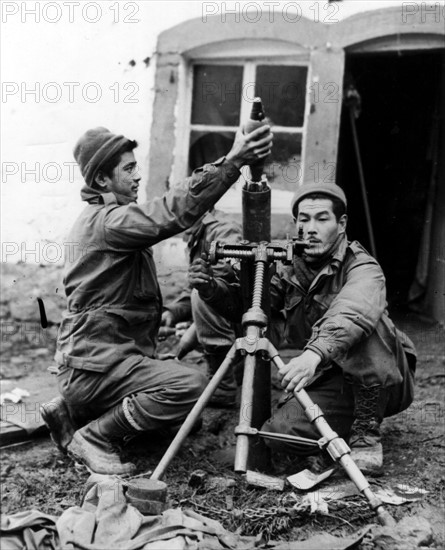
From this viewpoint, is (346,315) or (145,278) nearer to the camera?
(346,315)

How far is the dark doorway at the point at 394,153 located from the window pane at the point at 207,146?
201 cm

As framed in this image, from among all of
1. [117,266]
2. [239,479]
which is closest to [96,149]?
[117,266]

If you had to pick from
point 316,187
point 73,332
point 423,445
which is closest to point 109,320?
point 73,332

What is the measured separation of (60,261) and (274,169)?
85.1 inches

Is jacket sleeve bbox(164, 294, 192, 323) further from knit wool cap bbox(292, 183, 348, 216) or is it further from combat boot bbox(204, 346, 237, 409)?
knit wool cap bbox(292, 183, 348, 216)

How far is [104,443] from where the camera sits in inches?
167

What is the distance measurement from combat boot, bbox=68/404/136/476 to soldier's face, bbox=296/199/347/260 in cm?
141

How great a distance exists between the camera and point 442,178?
316 inches

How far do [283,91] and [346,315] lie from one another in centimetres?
353

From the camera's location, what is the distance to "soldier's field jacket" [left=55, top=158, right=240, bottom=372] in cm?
396

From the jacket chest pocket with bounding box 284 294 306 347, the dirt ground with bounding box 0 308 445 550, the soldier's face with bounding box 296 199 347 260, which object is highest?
the soldier's face with bounding box 296 199 347 260

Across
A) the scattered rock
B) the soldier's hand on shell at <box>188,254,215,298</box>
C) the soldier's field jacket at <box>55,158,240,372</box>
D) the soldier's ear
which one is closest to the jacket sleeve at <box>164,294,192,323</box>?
the soldier's field jacket at <box>55,158,240,372</box>

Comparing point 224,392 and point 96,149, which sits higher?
point 96,149

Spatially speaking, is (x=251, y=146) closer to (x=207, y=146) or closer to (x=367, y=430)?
(x=367, y=430)
